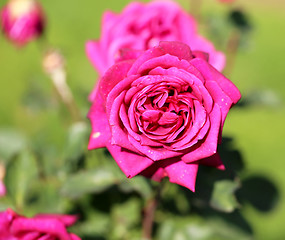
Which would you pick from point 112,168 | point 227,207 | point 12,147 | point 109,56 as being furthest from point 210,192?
point 12,147

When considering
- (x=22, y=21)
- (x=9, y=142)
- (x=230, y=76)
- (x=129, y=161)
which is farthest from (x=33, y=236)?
(x=230, y=76)

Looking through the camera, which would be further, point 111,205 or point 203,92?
point 111,205

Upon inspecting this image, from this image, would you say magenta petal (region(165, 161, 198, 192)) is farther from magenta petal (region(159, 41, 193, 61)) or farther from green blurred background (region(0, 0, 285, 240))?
green blurred background (region(0, 0, 285, 240))

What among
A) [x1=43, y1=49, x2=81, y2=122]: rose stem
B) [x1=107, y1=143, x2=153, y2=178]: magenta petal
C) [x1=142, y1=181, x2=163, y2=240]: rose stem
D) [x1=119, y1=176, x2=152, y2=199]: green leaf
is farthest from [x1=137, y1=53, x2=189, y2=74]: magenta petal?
[x1=43, y1=49, x2=81, y2=122]: rose stem

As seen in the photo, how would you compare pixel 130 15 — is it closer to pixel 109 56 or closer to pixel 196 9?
pixel 109 56

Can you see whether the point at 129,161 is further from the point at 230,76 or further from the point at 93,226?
the point at 230,76
